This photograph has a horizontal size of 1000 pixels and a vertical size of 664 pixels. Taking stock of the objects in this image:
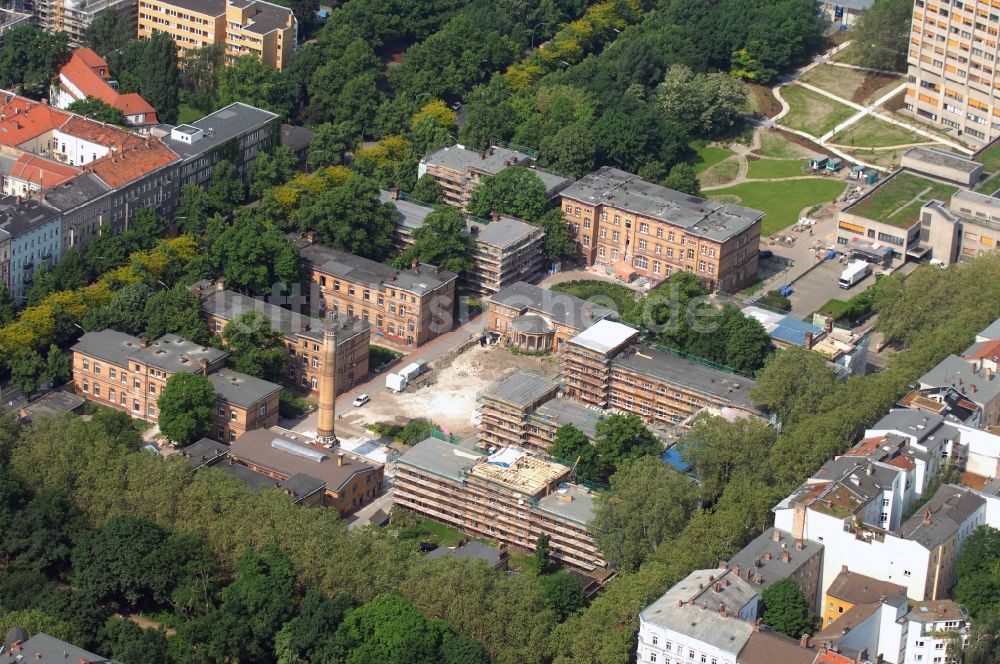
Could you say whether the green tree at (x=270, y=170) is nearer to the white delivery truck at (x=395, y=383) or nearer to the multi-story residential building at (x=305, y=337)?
the multi-story residential building at (x=305, y=337)

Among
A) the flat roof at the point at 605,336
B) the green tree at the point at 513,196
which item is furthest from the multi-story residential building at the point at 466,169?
the flat roof at the point at 605,336

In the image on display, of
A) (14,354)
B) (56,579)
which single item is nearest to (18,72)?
(14,354)

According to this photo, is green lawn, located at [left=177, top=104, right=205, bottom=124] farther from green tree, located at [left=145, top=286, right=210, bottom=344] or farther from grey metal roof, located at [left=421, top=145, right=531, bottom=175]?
green tree, located at [left=145, top=286, right=210, bottom=344]

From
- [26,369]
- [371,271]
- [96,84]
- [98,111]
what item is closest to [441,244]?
[371,271]

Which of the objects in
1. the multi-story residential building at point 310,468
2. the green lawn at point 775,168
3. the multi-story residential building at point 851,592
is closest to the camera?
the multi-story residential building at point 851,592

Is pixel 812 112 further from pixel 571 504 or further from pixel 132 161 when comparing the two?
pixel 571 504

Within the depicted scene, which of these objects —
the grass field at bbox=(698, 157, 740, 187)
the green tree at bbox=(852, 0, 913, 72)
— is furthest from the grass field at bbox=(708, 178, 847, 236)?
the green tree at bbox=(852, 0, 913, 72)
